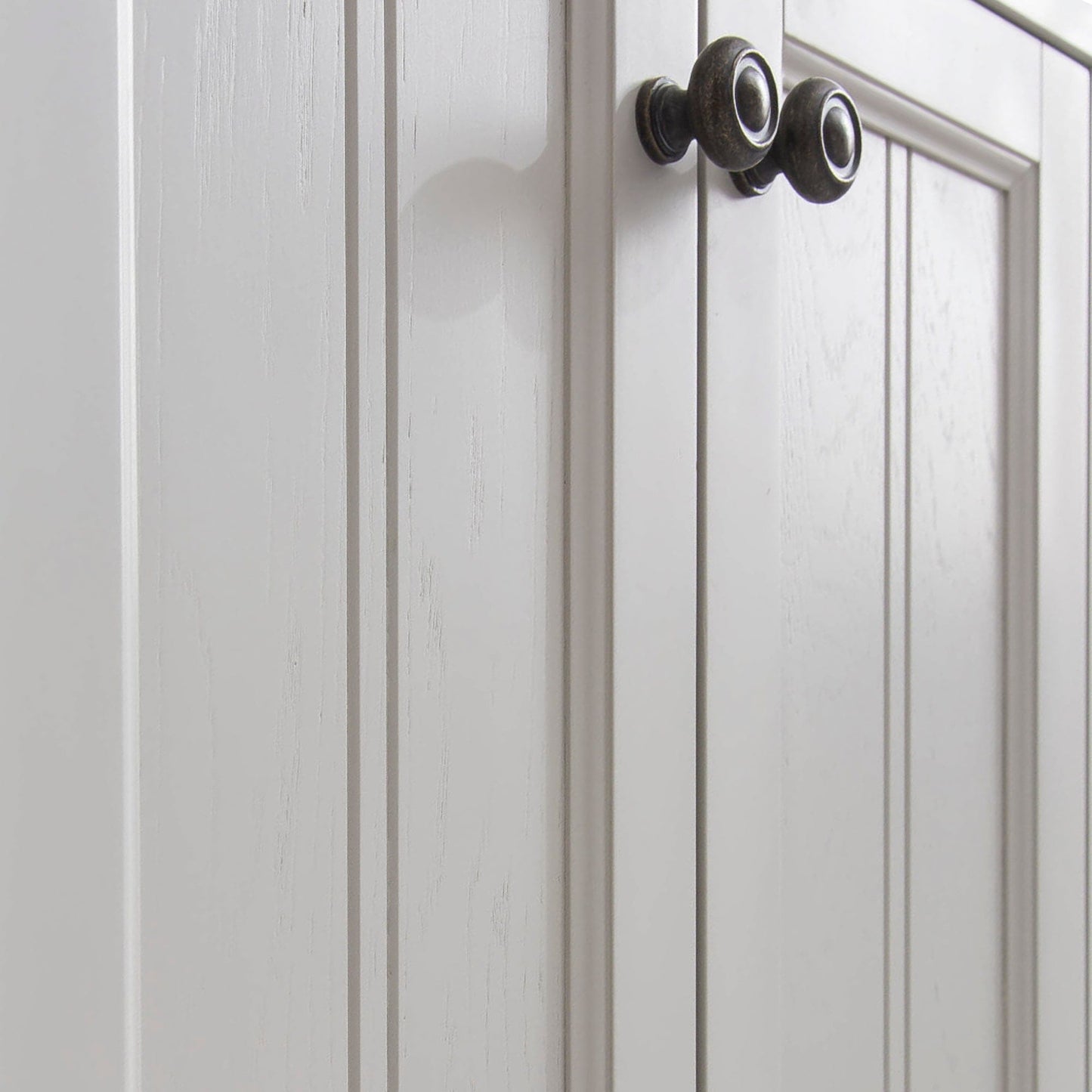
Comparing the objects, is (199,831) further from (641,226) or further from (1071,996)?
(1071,996)

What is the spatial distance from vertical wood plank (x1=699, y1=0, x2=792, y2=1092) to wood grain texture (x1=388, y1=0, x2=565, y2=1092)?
65mm

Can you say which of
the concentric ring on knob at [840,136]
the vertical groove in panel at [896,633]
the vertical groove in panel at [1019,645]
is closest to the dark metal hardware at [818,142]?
the concentric ring on knob at [840,136]

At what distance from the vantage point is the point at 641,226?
42 cm

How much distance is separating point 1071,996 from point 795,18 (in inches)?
21.0

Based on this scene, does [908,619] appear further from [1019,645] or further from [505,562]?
[505,562]

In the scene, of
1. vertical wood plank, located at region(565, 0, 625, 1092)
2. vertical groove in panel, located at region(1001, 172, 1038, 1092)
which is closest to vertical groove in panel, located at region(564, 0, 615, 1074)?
vertical wood plank, located at region(565, 0, 625, 1092)

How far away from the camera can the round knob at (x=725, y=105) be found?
1.31ft

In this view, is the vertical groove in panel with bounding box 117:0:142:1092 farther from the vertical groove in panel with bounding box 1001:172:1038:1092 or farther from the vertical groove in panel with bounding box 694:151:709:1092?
the vertical groove in panel with bounding box 1001:172:1038:1092

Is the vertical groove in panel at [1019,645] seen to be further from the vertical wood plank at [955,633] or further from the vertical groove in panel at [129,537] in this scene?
the vertical groove in panel at [129,537]

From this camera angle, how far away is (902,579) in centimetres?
55

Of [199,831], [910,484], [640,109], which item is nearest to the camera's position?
[199,831]

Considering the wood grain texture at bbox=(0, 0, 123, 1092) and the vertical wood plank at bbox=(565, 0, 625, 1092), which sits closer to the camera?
the wood grain texture at bbox=(0, 0, 123, 1092)

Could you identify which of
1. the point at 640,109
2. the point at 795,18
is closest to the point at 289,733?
the point at 640,109

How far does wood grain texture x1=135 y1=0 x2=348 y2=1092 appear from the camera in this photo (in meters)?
0.31
